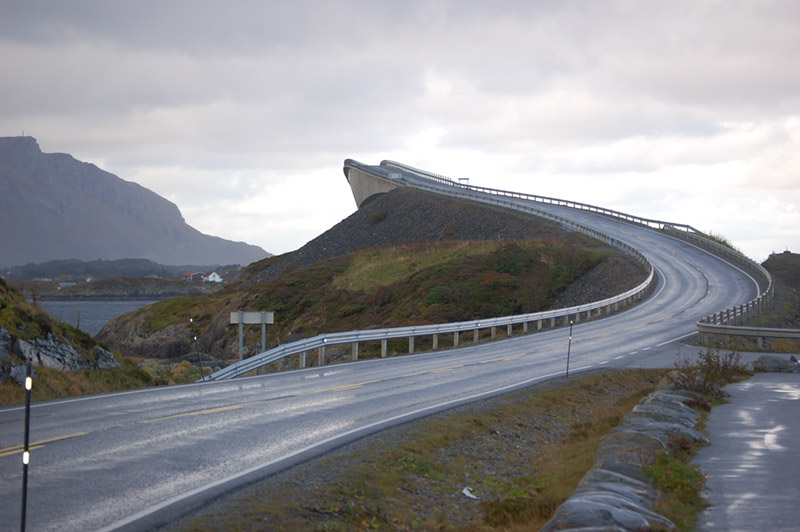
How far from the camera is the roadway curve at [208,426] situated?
7348 millimetres

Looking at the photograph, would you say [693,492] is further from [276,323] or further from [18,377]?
[276,323]

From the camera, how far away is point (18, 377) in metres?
14.3

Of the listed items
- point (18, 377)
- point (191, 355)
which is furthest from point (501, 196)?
point (18, 377)

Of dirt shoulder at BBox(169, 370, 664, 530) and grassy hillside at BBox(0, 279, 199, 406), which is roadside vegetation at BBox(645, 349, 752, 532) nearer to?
dirt shoulder at BBox(169, 370, 664, 530)

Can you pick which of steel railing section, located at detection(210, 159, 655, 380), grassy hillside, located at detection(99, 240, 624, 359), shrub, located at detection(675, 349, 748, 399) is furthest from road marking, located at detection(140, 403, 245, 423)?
grassy hillside, located at detection(99, 240, 624, 359)

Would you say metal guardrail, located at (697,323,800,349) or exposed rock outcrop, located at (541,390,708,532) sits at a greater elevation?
metal guardrail, located at (697,323,800,349)

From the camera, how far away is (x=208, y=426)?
1123 centimetres

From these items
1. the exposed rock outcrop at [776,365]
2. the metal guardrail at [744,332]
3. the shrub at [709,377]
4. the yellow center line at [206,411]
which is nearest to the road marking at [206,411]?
the yellow center line at [206,411]

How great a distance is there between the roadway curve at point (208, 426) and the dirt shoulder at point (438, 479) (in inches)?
19.7

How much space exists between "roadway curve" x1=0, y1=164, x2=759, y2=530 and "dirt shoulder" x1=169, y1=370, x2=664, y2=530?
500 millimetres

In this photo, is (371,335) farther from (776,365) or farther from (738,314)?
(738,314)

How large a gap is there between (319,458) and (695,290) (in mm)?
41730

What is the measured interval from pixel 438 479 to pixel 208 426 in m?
3.84

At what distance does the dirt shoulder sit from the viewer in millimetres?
7395
